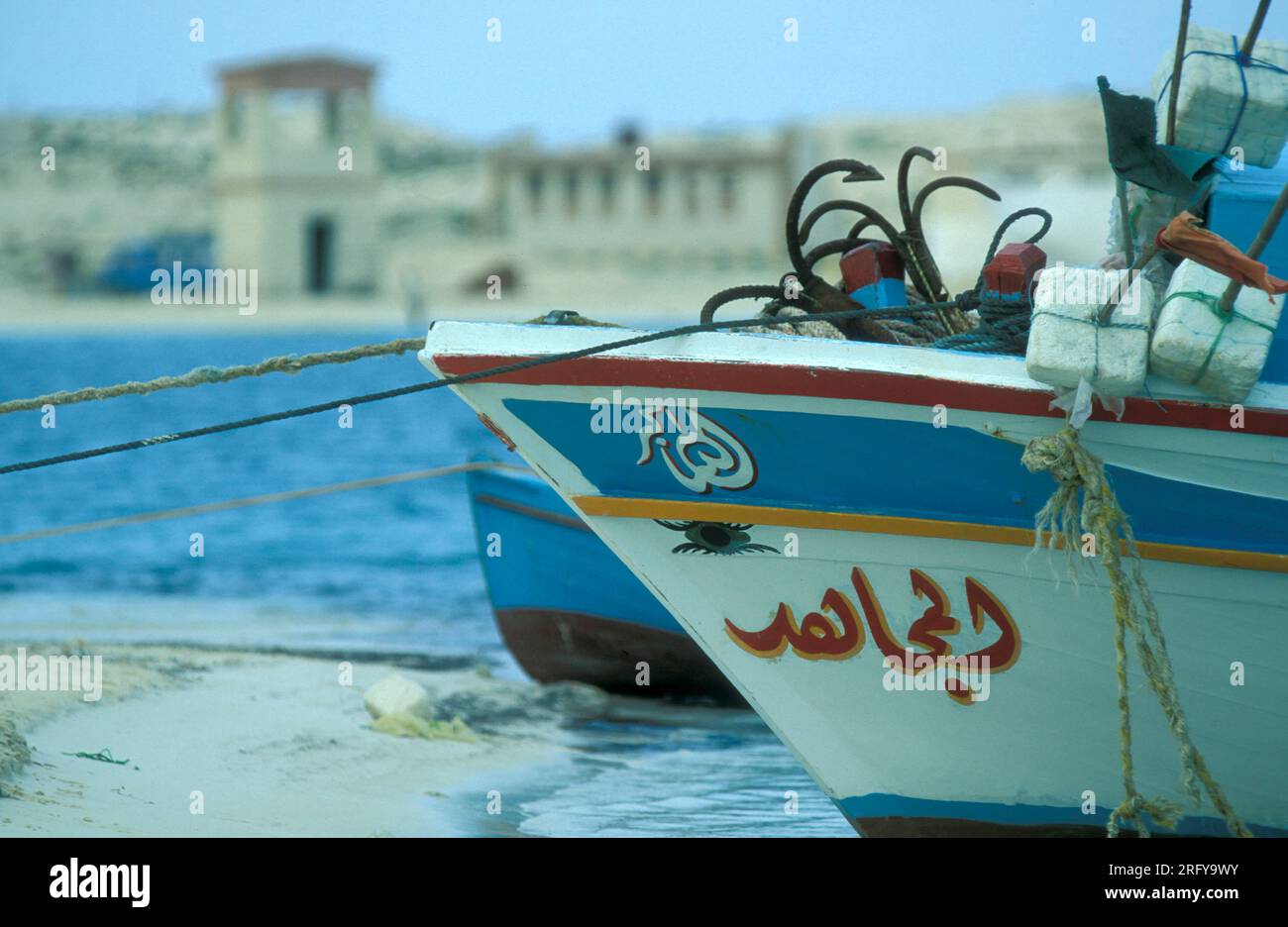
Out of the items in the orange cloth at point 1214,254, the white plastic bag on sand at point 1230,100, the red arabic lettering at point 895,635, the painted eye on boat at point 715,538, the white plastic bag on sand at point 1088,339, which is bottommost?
the red arabic lettering at point 895,635

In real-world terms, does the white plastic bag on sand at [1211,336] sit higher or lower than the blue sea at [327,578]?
higher

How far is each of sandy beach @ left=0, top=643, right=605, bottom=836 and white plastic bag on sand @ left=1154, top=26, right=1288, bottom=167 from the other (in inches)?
152

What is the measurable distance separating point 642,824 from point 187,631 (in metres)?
5.33

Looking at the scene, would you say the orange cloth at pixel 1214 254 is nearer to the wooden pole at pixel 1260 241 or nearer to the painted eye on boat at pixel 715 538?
the wooden pole at pixel 1260 241

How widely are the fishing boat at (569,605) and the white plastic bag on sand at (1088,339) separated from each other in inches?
164

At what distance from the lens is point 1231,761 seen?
5.55m

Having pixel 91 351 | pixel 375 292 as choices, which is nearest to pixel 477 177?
pixel 375 292

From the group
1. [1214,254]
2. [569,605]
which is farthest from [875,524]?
[569,605]

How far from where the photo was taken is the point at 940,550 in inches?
209

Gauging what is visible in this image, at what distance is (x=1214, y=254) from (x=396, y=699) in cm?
480

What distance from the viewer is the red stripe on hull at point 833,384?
498 centimetres

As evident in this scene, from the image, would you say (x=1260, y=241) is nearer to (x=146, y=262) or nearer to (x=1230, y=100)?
(x=1230, y=100)

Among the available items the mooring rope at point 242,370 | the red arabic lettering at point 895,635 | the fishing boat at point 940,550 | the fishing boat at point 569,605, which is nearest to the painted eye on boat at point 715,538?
the fishing boat at point 940,550
